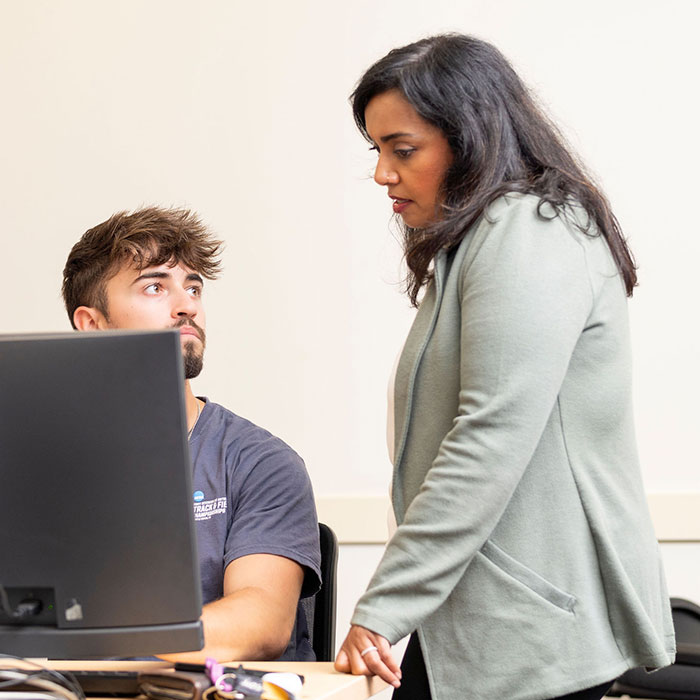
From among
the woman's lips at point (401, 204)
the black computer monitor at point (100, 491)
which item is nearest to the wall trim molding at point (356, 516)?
the woman's lips at point (401, 204)

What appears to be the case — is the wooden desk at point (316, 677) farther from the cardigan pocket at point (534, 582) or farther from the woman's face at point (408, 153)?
the woman's face at point (408, 153)

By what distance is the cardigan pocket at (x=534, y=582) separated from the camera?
3.63 ft

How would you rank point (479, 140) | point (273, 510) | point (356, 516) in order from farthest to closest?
1. point (356, 516)
2. point (273, 510)
3. point (479, 140)

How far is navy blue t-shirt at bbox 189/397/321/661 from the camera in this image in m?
1.50

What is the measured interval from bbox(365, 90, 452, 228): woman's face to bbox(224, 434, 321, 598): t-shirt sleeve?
1.67 ft

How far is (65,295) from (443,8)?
1.23m

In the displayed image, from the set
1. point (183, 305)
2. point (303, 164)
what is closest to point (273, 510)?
point (183, 305)

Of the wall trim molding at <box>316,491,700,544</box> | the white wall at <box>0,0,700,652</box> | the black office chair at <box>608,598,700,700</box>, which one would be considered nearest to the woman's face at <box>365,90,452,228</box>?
the black office chair at <box>608,598,700,700</box>

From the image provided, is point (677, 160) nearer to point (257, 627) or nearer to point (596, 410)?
point (596, 410)

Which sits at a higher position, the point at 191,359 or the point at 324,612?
the point at 191,359

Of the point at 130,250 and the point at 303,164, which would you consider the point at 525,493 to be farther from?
the point at 303,164

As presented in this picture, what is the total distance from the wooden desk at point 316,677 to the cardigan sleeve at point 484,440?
0.06 metres

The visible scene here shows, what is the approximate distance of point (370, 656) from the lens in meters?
1.06

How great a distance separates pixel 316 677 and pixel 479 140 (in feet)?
2.23
